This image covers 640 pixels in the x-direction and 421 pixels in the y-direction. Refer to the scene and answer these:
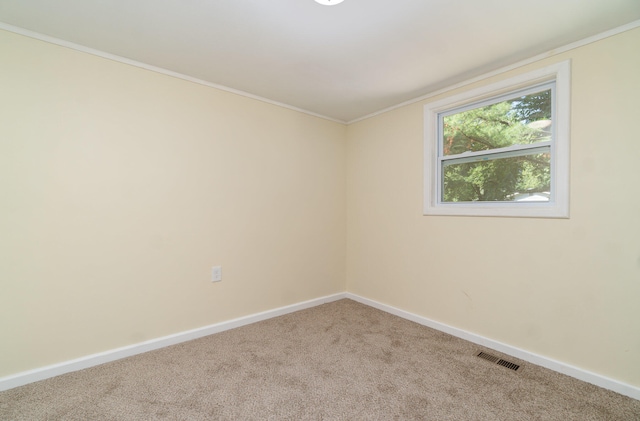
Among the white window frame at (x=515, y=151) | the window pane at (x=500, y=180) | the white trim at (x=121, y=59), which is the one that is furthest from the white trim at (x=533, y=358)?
the white trim at (x=121, y=59)

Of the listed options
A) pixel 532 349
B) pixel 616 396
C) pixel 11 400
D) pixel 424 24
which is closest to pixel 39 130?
pixel 11 400

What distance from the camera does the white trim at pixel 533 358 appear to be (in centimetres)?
166

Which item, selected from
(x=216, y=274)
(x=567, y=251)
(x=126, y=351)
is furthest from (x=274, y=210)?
(x=567, y=251)

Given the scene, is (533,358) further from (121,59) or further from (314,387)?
(121,59)

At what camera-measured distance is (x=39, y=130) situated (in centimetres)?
178

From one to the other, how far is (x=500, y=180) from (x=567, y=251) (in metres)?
0.69

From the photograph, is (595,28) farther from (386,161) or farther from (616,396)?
Answer: (616,396)

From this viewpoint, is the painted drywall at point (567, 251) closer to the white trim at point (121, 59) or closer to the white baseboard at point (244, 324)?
the white baseboard at point (244, 324)

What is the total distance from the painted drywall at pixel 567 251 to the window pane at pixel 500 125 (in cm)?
21

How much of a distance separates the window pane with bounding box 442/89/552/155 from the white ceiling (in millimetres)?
320

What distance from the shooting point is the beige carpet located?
4.91ft

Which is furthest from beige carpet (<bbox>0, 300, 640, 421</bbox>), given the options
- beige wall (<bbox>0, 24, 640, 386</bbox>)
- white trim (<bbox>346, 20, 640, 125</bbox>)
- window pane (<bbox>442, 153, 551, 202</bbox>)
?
white trim (<bbox>346, 20, 640, 125</bbox>)

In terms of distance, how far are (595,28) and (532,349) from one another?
214 cm

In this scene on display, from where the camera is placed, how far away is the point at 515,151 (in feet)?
7.16
